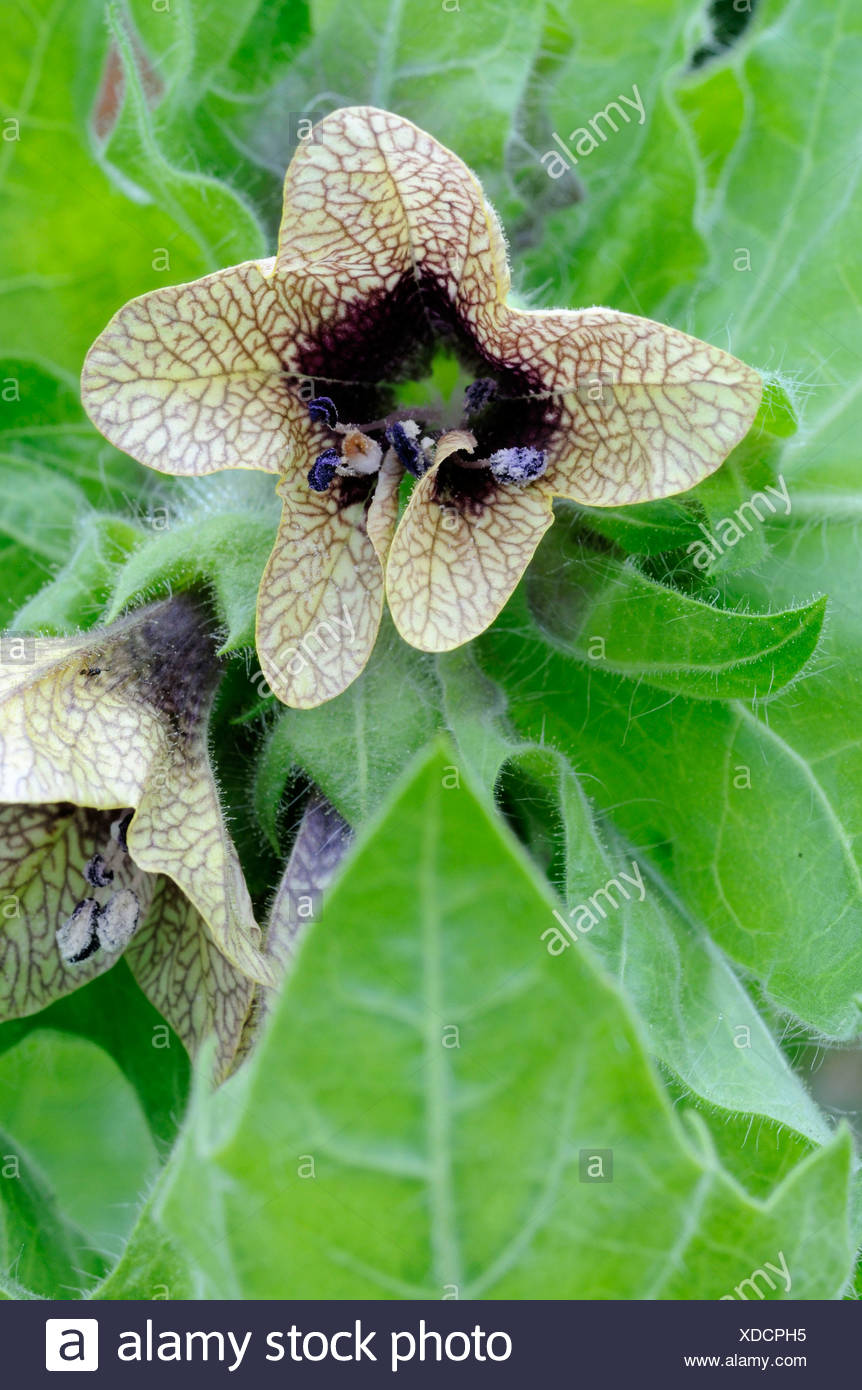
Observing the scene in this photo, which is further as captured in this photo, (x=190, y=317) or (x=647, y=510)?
(x=647, y=510)

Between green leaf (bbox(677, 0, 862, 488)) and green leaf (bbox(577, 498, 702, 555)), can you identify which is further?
green leaf (bbox(677, 0, 862, 488))

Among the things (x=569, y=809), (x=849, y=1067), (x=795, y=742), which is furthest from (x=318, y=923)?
(x=849, y=1067)

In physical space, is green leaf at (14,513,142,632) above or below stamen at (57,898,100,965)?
above

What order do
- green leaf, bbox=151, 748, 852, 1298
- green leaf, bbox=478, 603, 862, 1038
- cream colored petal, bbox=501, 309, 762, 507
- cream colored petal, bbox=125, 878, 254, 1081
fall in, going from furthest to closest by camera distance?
green leaf, bbox=478, 603, 862, 1038 < cream colored petal, bbox=125, 878, 254, 1081 < cream colored petal, bbox=501, 309, 762, 507 < green leaf, bbox=151, 748, 852, 1298

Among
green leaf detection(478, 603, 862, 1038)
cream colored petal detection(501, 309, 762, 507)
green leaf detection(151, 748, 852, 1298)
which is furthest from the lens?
green leaf detection(478, 603, 862, 1038)

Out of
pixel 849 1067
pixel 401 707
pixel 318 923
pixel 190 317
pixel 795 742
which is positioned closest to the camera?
pixel 318 923

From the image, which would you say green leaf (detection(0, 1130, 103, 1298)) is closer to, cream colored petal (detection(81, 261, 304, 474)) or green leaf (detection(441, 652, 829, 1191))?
green leaf (detection(441, 652, 829, 1191))

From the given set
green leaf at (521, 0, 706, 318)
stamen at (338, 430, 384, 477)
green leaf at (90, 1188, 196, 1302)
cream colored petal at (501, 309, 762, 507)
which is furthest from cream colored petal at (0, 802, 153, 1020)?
green leaf at (521, 0, 706, 318)

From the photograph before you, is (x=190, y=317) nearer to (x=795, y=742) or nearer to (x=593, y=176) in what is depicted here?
(x=593, y=176)
